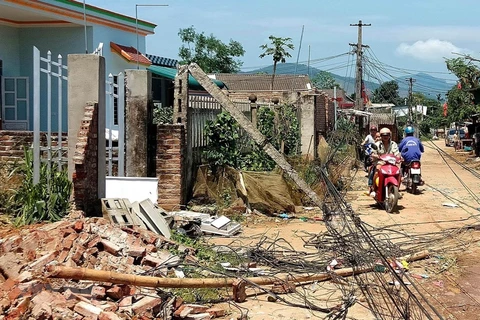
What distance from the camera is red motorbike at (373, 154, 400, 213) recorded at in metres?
11.1

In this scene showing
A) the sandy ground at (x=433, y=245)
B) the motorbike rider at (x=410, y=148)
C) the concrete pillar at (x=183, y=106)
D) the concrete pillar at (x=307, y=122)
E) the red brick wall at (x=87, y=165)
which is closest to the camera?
the sandy ground at (x=433, y=245)

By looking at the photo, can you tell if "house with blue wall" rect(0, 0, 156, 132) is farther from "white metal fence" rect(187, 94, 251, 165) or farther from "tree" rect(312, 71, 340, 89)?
"tree" rect(312, 71, 340, 89)

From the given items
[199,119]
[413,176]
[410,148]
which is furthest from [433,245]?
[410,148]

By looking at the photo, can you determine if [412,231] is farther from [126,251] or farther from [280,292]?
[126,251]

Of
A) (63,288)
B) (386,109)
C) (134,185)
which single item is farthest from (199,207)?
(386,109)

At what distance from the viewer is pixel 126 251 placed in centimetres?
602

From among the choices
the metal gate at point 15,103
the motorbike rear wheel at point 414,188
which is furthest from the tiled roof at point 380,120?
the metal gate at point 15,103

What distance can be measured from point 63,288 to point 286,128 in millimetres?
10529

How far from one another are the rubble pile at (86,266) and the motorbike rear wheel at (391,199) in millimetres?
5343

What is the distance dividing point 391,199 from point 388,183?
1.20 ft

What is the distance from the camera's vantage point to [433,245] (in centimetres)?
777

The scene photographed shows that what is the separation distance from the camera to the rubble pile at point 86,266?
4.58m

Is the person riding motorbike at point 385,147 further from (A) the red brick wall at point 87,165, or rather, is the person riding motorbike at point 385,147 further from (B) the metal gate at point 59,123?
(A) the red brick wall at point 87,165

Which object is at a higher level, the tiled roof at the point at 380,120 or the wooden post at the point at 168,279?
the tiled roof at the point at 380,120
